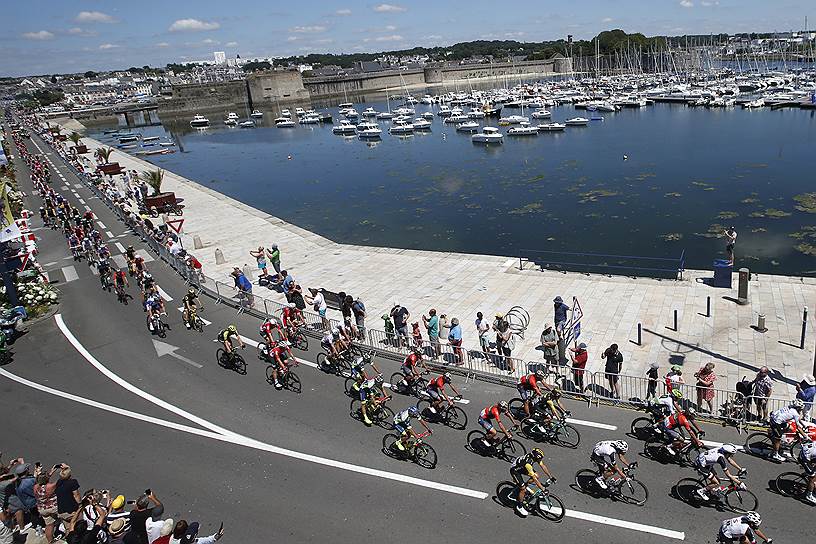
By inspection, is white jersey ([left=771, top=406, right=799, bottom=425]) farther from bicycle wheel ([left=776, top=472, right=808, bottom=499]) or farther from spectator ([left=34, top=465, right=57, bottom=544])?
spectator ([left=34, top=465, right=57, bottom=544])

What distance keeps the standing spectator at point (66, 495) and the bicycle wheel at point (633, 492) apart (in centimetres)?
1113

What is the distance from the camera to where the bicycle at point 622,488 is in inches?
447

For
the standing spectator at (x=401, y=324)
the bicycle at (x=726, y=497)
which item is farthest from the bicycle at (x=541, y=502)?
the standing spectator at (x=401, y=324)

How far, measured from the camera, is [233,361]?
60.5 feet

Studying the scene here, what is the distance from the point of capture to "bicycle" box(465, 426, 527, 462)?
12992mm

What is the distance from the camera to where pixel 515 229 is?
43.9m

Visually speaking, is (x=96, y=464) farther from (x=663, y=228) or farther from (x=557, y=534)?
(x=663, y=228)

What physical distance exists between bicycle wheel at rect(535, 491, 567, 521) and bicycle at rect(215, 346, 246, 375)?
412 inches

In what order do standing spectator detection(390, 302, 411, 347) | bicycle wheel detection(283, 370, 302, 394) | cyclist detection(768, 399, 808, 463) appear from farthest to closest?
standing spectator detection(390, 302, 411, 347) → bicycle wheel detection(283, 370, 302, 394) → cyclist detection(768, 399, 808, 463)

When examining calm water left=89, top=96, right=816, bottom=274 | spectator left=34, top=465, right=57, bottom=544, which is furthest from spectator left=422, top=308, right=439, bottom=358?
calm water left=89, top=96, right=816, bottom=274

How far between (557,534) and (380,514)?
3478 millimetres

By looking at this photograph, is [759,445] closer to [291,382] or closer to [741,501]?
[741,501]

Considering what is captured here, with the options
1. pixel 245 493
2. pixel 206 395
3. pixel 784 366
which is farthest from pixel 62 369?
pixel 784 366

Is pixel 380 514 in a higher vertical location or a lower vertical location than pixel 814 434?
lower
